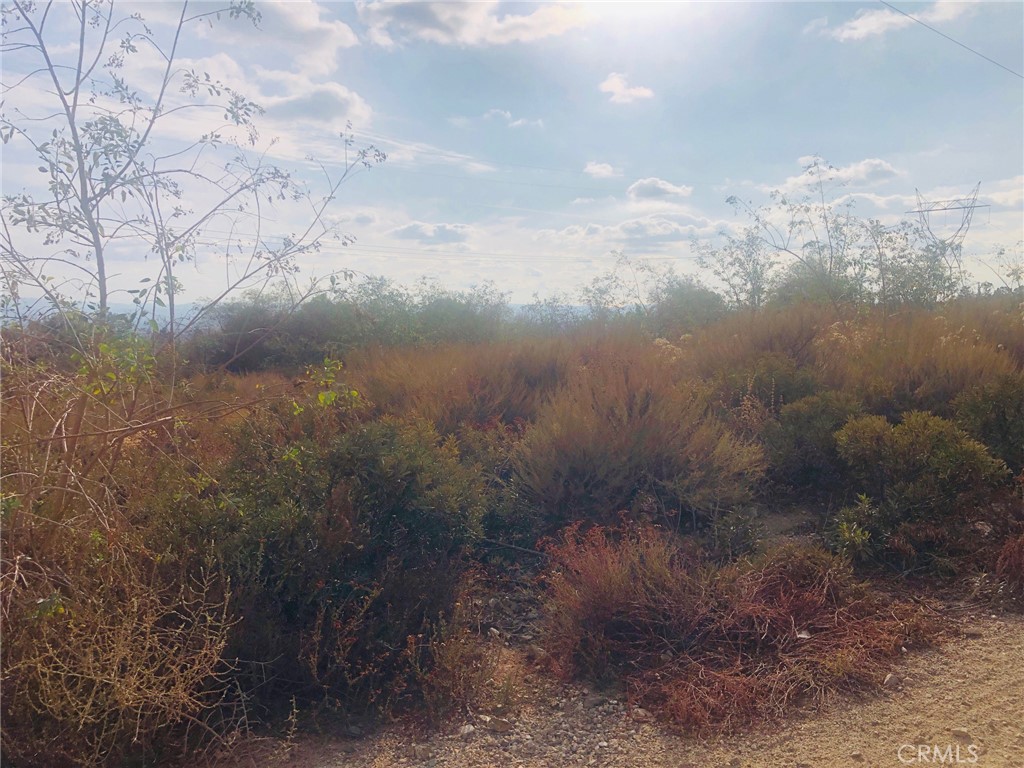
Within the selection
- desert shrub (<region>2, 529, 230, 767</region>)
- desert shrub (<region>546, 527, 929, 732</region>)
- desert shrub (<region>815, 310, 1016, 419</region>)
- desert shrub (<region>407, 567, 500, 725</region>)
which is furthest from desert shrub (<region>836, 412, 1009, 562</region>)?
desert shrub (<region>2, 529, 230, 767</region>)

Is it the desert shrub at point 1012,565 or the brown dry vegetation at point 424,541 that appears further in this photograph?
the desert shrub at point 1012,565

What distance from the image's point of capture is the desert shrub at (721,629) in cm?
381

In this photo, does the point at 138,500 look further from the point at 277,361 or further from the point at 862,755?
the point at 277,361

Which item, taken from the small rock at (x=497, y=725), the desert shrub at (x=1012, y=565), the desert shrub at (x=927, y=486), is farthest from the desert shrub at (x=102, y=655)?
the desert shrub at (x=1012, y=565)

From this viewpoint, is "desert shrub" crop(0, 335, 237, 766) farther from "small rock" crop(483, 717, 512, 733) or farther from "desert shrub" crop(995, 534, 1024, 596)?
"desert shrub" crop(995, 534, 1024, 596)

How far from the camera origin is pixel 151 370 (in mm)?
4613

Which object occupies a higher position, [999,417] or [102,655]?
[999,417]

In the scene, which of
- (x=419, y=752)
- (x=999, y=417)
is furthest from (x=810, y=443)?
(x=419, y=752)

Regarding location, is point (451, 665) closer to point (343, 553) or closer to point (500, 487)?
point (343, 553)

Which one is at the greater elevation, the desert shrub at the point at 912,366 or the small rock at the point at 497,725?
the desert shrub at the point at 912,366

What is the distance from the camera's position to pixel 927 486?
17.4 feet

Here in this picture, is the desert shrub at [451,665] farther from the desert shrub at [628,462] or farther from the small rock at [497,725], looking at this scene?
the desert shrub at [628,462]

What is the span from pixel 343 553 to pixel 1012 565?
4.39m

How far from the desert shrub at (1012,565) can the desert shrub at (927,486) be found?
0.31 meters
